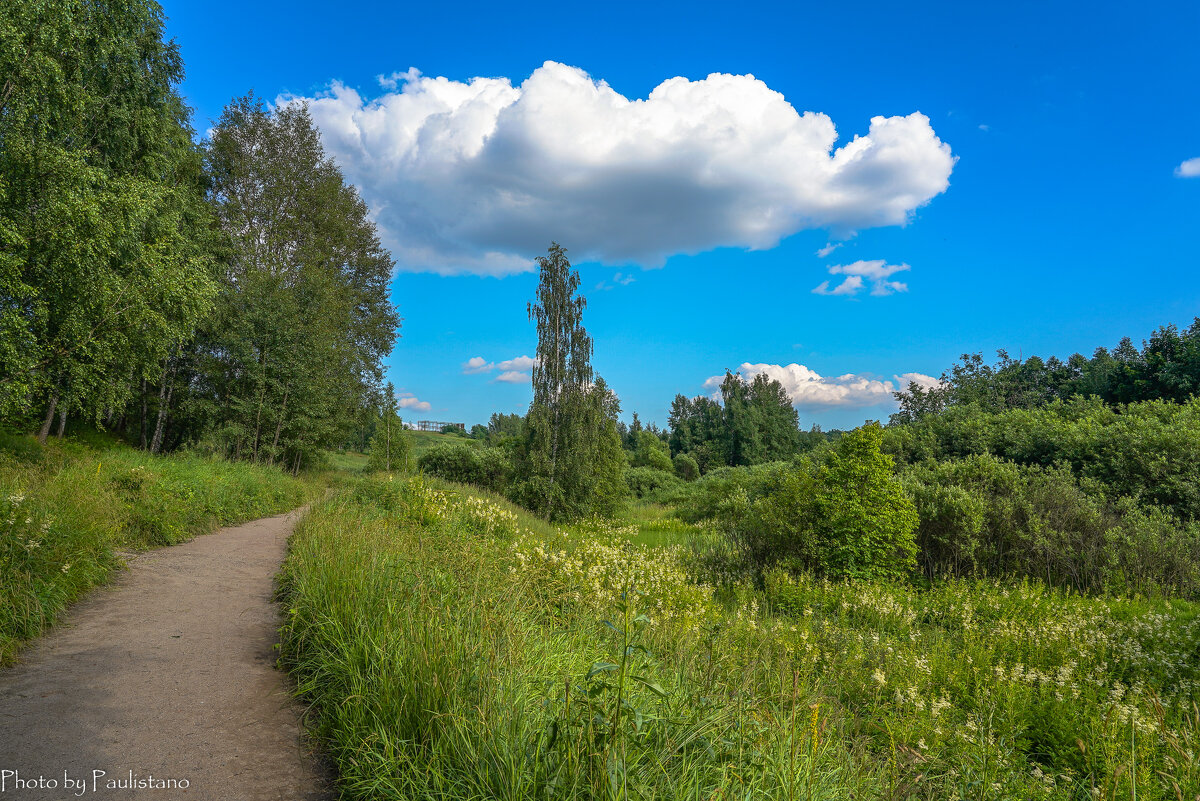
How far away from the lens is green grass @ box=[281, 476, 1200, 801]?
2.51m

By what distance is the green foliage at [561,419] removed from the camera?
Answer: 22266 millimetres

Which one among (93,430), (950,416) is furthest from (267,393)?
(950,416)

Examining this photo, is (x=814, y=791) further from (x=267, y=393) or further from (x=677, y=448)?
(x=677, y=448)

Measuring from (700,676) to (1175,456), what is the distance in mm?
13945

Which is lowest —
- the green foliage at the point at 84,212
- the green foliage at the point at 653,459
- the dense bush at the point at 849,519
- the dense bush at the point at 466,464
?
the dense bush at the point at 849,519

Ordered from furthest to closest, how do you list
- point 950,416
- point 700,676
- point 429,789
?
point 950,416, point 700,676, point 429,789

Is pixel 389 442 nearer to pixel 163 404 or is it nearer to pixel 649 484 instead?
pixel 163 404

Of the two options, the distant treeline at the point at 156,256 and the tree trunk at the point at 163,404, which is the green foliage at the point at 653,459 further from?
the tree trunk at the point at 163,404

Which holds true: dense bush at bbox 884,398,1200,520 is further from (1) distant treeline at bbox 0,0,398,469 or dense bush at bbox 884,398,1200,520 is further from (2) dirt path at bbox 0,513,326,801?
(1) distant treeline at bbox 0,0,398,469

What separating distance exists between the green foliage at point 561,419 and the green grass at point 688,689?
1306 centimetres

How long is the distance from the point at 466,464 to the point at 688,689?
27.9 meters

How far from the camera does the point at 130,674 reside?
13.8 ft

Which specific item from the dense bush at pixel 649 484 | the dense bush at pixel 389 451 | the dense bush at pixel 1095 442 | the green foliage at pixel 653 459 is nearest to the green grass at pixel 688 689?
the dense bush at pixel 1095 442

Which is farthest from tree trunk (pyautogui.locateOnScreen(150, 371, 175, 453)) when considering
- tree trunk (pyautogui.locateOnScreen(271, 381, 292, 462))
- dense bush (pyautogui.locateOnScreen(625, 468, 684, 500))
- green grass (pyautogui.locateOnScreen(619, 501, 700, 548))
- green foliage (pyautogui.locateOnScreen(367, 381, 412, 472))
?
dense bush (pyautogui.locateOnScreen(625, 468, 684, 500))
